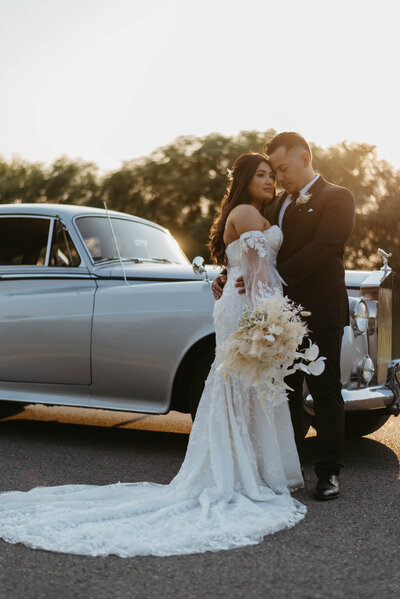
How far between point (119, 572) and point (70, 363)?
2.53 meters

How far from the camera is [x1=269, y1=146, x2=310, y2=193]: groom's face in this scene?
409cm

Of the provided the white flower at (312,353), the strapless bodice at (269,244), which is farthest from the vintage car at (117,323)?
the white flower at (312,353)

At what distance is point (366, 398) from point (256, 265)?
50.1 inches

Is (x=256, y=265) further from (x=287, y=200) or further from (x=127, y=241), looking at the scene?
(x=127, y=241)

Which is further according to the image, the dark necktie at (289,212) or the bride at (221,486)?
the dark necktie at (289,212)

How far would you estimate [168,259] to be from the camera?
6082mm

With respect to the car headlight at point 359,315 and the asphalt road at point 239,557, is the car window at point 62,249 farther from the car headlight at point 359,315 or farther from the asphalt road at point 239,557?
the car headlight at point 359,315

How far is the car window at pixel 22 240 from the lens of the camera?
5.89 m

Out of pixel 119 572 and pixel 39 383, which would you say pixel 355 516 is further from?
pixel 39 383

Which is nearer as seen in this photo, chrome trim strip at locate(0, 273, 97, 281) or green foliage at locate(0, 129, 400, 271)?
chrome trim strip at locate(0, 273, 97, 281)

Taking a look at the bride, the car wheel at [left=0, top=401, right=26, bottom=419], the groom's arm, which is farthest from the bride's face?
the car wheel at [left=0, top=401, right=26, bottom=419]

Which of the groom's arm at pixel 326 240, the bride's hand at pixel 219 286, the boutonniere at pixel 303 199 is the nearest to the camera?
→ the groom's arm at pixel 326 240

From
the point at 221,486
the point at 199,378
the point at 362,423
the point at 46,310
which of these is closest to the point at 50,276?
the point at 46,310

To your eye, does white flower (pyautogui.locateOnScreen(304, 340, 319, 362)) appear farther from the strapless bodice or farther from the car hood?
the car hood
